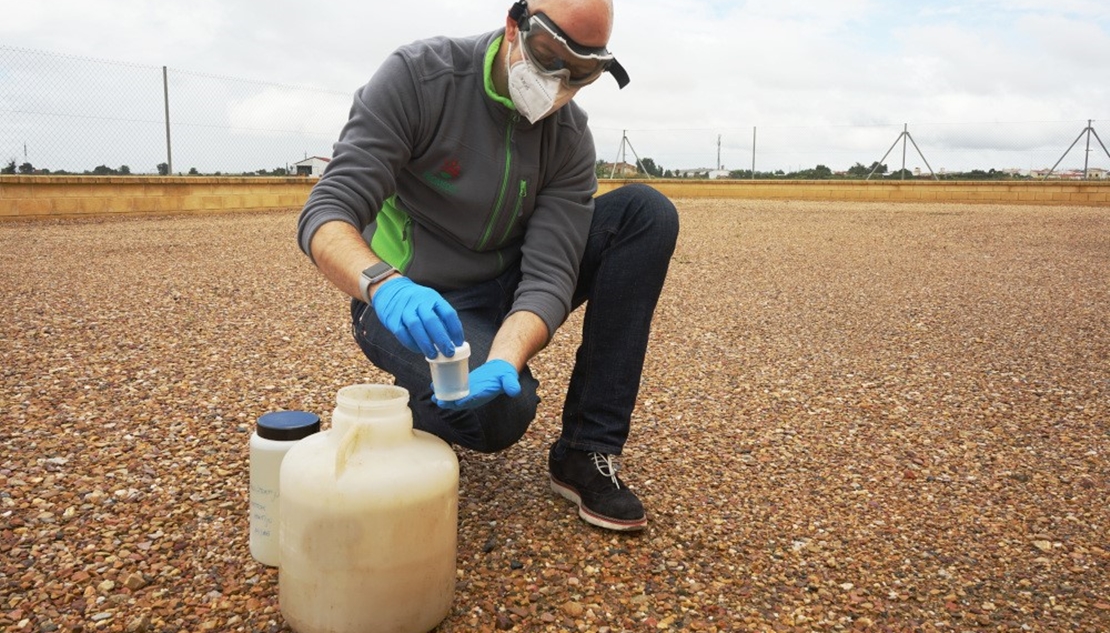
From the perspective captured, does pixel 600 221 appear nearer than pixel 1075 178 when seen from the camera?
Yes

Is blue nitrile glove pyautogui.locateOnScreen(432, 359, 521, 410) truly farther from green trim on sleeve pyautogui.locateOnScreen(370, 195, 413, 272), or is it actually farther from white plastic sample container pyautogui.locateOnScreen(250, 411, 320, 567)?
green trim on sleeve pyautogui.locateOnScreen(370, 195, 413, 272)

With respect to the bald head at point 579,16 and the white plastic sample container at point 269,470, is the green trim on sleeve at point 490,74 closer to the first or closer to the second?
the bald head at point 579,16

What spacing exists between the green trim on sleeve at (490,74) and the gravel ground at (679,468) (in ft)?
3.65

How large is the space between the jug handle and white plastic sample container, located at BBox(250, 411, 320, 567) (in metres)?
0.29

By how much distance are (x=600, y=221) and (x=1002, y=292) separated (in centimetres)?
534

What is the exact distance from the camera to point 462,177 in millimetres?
2352

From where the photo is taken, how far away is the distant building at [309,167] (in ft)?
44.8

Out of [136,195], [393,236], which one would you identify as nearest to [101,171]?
[136,195]

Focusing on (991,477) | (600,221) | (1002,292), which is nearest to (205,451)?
(600,221)

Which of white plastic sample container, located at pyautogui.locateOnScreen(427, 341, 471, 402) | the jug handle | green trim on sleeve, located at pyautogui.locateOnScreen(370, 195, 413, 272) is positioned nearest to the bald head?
green trim on sleeve, located at pyautogui.locateOnScreen(370, 195, 413, 272)

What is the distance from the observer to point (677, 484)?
8.84 feet

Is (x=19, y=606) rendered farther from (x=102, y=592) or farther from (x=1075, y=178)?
(x=1075, y=178)

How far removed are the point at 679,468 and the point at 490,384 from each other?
1.11 meters

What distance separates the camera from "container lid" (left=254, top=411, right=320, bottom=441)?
6.26ft
